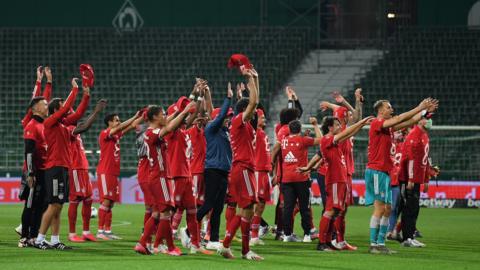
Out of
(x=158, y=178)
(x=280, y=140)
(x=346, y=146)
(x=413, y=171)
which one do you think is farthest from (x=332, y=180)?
(x=158, y=178)

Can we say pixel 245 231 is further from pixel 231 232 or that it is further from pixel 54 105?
pixel 54 105

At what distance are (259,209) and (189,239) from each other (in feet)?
7.18

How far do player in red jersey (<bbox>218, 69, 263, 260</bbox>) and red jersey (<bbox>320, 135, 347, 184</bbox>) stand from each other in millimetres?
2074

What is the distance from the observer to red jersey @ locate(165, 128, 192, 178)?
49.6ft

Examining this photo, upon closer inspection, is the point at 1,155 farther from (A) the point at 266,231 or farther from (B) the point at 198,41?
(A) the point at 266,231

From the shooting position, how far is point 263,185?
17391 millimetres

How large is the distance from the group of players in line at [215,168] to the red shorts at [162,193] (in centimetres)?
1

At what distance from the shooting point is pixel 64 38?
145 ft

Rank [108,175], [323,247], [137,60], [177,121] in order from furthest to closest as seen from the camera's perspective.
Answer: [137,60] < [108,175] < [323,247] < [177,121]

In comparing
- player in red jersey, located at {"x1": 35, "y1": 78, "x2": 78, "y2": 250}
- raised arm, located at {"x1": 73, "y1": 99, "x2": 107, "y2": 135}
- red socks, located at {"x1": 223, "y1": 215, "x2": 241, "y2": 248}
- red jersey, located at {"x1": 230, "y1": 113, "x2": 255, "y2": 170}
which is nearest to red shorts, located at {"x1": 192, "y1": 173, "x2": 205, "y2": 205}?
raised arm, located at {"x1": 73, "y1": 99, "x2": 107, "y2": 135}

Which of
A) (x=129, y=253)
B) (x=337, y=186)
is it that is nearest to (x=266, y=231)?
(x=337, y=186)

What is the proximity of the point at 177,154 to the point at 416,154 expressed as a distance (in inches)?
208

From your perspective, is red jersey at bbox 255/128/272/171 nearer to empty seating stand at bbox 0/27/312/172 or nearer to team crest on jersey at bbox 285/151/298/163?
team crest on jersey at bbox 285/151/298/163

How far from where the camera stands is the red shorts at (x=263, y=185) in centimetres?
1700
